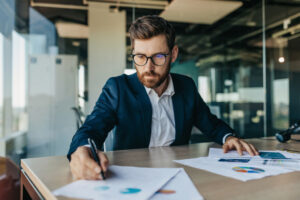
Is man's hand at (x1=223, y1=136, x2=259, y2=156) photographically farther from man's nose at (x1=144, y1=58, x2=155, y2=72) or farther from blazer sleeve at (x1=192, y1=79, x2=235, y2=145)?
man's nose at (x1=144, y1=58, x2=155, y2=72)

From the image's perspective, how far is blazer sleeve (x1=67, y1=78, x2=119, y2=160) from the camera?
1.07 metres

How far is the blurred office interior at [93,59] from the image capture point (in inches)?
183

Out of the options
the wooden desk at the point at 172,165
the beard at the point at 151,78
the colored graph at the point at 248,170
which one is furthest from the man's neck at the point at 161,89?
the colored graph at the point at 248,170

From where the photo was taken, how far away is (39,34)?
5.08m

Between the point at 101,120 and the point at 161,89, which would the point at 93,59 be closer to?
the point at 161,89

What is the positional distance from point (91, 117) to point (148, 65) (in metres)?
0.41

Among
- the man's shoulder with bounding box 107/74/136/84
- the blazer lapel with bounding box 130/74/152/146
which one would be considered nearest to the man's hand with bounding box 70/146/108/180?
the blazer lapel with bounding box 130/74/152/146

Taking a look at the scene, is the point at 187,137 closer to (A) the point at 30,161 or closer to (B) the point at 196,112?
(B) the point at 196,112

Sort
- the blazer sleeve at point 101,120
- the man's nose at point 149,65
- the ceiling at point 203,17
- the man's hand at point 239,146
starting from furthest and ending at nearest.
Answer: the ceiling at point 203,17 → the man's nose at point 149,65 → the man's hand at point 239,146 → the blazer sleeve at point 101,120

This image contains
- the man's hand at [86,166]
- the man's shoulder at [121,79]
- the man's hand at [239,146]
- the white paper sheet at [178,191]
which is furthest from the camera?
the man's shoulder at [121,79]

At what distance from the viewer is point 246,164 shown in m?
1.04

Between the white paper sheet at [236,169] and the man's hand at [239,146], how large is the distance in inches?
8.1

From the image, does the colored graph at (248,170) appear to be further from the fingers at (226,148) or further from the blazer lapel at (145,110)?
the blazer lapel at (145,110)

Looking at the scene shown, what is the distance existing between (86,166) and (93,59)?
4.09m
